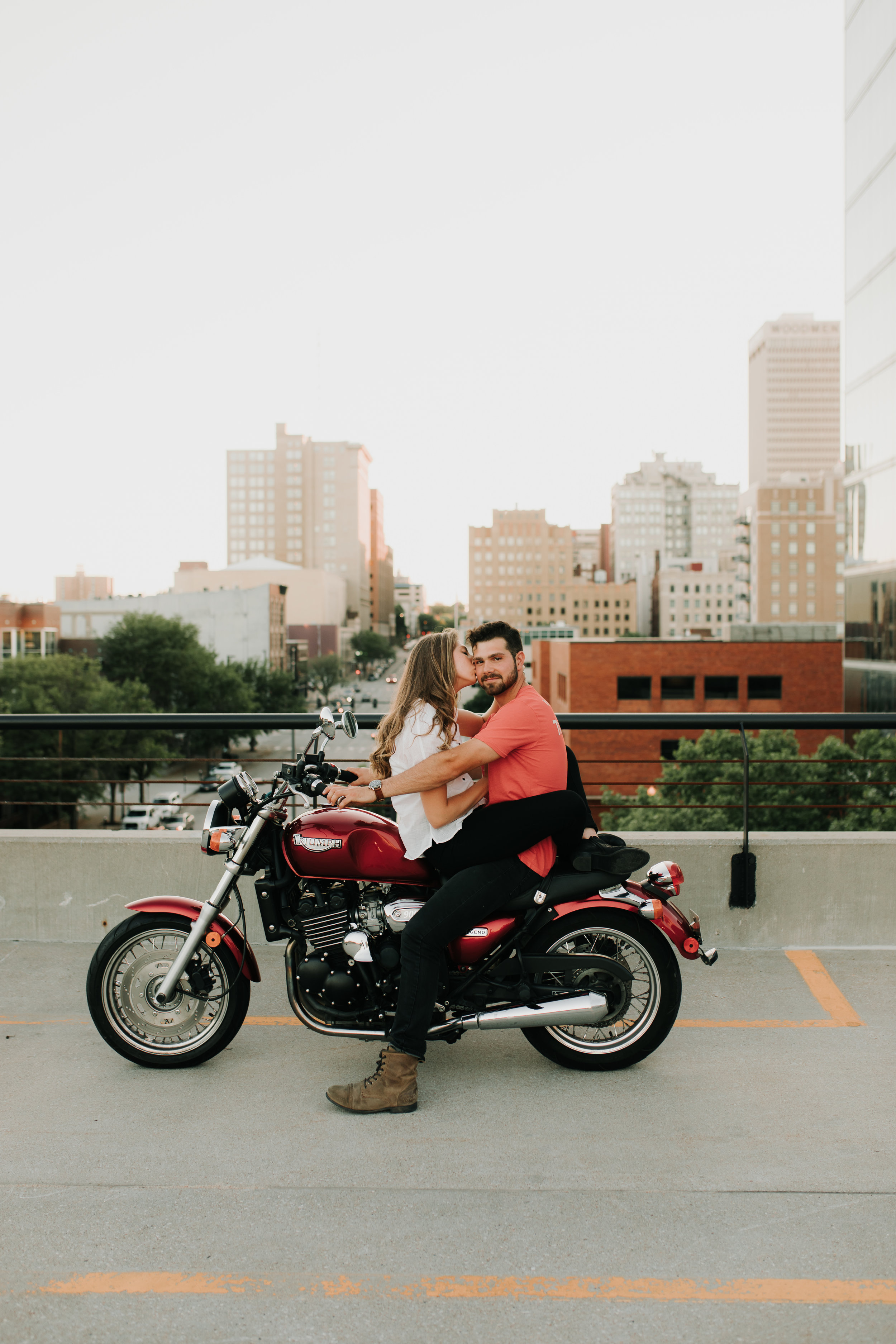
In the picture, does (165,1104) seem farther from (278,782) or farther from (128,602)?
(128,602)

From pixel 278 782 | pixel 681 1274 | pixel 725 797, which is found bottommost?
pixel 725 797

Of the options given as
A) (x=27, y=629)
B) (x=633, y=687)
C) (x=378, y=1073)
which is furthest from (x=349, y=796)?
(x=27, y=629)

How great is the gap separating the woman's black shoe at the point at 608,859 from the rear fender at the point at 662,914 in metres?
0.10

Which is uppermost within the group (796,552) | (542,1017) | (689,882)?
(796,552)

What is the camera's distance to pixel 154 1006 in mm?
4043

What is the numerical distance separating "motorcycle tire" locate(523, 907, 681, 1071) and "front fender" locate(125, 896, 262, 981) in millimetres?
1175

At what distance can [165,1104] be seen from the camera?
12.3ft

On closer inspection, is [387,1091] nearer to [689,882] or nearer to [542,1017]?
[542,1017]

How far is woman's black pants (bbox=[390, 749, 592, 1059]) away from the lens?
146 inches

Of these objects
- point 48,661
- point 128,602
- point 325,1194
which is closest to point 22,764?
point 48,661

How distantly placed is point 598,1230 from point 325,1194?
2.87 feet

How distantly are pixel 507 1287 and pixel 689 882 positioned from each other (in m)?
3.14

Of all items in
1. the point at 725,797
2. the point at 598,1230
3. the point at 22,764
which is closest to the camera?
the point at 598,1230

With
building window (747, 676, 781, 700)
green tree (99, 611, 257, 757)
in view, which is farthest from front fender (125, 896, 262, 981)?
green tree (99, 611, 257, 757)
